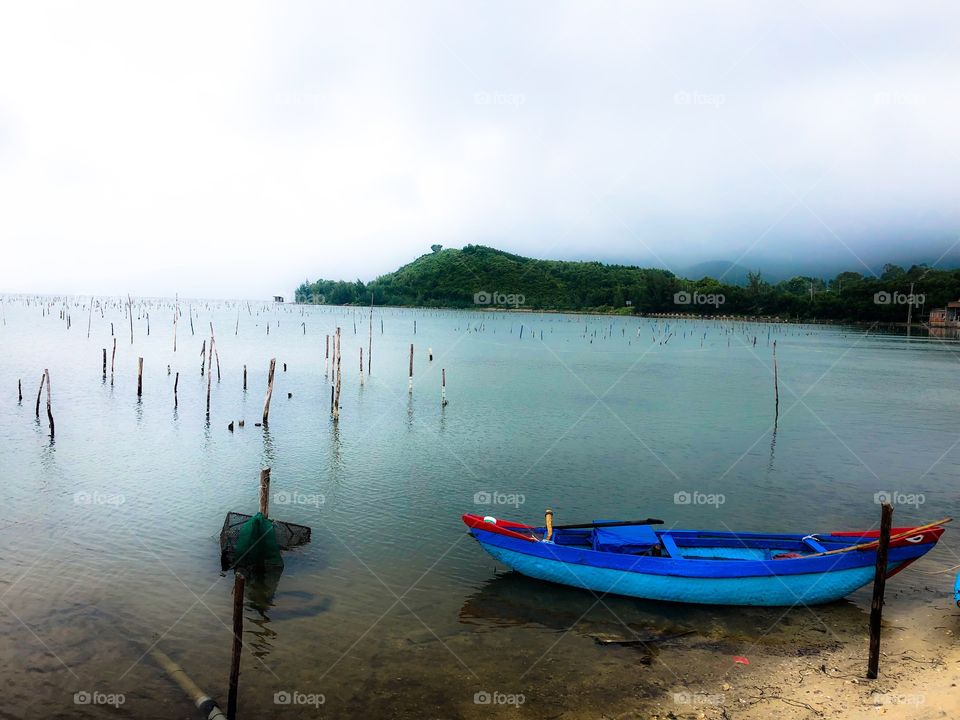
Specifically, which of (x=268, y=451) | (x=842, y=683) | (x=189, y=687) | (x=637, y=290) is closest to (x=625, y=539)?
(x=842, y=683)

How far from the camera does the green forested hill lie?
115 m

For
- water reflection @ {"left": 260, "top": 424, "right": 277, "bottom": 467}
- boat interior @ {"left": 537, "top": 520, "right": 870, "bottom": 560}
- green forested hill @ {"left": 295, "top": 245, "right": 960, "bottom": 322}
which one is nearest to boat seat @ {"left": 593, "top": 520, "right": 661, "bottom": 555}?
boat interior @ {"left": 537, "top": 520, "right": 870, "bottom": 560}

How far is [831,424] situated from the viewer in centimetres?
2936

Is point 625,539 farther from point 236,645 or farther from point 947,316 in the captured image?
point 947,316

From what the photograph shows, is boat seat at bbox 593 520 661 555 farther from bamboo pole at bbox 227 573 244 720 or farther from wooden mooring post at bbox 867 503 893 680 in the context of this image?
bamboo pole at bbox 227 573 244 720

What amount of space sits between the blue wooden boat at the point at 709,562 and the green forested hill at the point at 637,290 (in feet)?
329

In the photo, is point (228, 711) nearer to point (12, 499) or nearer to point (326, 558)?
point (326, 558)

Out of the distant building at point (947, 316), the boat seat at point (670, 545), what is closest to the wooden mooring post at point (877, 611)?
the boat seat at point (670, 545)

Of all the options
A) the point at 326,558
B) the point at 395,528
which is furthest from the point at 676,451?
the point at 326,558

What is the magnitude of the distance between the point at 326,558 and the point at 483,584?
10.9ft

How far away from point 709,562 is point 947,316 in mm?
110676

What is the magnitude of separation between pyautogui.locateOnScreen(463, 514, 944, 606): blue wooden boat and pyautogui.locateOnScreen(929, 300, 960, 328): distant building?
105198 mm

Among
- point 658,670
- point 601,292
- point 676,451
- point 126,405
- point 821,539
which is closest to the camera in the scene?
point 658,670

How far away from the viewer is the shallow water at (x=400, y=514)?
9328 mm
